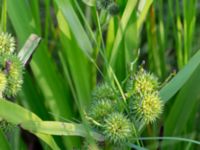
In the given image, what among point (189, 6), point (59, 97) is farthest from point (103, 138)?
point (189, 6)

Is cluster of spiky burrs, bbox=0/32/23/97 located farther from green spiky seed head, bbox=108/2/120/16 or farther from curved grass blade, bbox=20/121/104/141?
green spiky seed head, bbox=108/2/120/16

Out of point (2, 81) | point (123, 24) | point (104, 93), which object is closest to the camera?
point (2, 81)

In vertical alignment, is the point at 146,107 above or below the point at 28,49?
below

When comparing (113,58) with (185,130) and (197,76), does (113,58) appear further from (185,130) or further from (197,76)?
(185,130)

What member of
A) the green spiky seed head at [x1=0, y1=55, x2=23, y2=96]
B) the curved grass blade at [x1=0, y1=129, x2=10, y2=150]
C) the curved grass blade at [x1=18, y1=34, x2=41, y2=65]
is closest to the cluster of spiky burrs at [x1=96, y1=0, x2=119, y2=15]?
the curved grass blade at [x1=18, y1=34, x2=41, y2=65]

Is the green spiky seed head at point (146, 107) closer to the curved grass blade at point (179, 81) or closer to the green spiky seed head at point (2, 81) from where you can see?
the curved grass blade at point (179, 81)

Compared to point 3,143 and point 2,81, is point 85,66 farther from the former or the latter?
point 2,81

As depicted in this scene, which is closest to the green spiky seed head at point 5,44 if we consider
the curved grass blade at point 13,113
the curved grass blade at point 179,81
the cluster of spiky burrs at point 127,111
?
the curved grass blade at point 13,113

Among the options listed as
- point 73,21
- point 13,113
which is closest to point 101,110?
point 13,113
